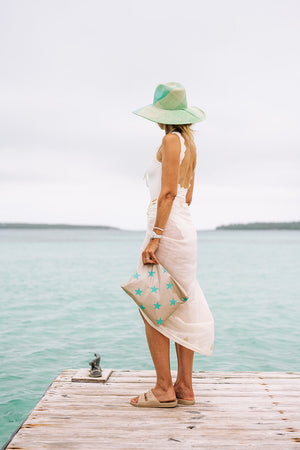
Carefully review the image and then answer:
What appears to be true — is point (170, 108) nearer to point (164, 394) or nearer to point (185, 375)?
point (185, 375)

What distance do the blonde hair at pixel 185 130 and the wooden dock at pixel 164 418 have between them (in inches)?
81.1

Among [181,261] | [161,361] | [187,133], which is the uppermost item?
[187,133]

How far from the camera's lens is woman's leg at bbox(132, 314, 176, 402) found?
3.54 metres

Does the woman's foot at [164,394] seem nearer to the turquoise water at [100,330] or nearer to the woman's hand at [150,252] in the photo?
the woman's hand at [150,252]

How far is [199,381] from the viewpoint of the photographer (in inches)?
166

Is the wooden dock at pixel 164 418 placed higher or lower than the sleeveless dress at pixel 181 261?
lower

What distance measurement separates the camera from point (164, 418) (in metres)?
3.33

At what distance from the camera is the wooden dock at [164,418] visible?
2.95 meters

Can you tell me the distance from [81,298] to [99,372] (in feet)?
46.3

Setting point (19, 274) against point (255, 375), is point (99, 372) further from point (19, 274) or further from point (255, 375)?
point (19, 274)

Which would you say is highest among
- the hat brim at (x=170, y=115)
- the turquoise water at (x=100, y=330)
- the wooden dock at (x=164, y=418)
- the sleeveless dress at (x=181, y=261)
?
the hat brim at (x=170, y=115)

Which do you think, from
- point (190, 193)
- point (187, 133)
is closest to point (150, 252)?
point (190, 193)

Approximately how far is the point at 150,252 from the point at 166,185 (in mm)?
514

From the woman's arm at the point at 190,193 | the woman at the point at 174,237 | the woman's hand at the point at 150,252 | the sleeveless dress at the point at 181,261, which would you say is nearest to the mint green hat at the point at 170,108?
the woman at the point at 174,237
